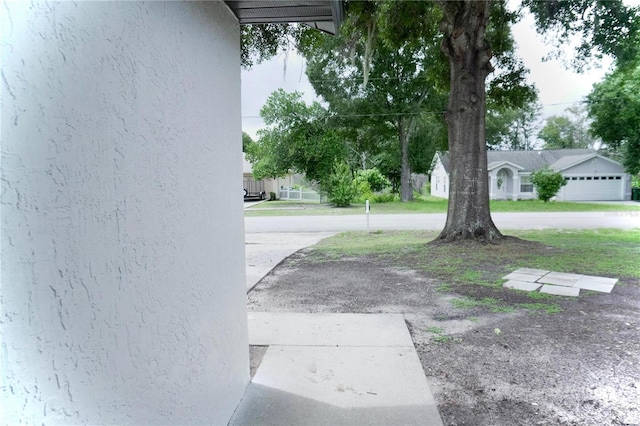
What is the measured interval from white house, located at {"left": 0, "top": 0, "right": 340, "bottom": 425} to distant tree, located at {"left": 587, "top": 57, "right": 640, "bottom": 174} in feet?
86.8

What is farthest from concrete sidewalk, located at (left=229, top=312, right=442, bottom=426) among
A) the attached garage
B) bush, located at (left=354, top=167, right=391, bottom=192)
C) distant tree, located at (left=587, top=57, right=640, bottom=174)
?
the attached garage

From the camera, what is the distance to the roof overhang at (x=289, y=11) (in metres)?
2.39

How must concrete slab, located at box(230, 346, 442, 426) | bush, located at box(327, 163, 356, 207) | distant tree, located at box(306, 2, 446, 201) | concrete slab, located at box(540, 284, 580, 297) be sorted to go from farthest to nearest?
bush, located at box(327, 163, 356, 207), distant tree, located at box(306, 2, 446, 201), concrete slab, located at box(540, 284, 580, 297), concrete slab, located at box(230, 346, 442, 426)

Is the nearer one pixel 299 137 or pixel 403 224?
pixel 403 224

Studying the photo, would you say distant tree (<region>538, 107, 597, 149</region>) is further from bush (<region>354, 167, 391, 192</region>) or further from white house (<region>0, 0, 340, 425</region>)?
white house (<region>0, 0, 340, 425</region>)

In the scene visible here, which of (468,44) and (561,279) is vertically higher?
(468,44)

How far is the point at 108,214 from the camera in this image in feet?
3.67

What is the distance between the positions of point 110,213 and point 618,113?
96.8 feet

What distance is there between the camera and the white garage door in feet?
94.7

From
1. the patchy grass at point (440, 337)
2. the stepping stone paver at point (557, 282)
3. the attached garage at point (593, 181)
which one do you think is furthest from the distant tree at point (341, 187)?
the patchy grass at point (440, 337)

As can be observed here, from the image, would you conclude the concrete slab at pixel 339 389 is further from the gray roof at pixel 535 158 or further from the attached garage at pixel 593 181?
the attached garage at pixel 593 181

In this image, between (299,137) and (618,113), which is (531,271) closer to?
(299,137)

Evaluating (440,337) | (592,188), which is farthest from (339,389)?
(592,188)

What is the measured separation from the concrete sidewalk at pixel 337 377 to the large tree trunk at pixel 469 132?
5469 millimetres
